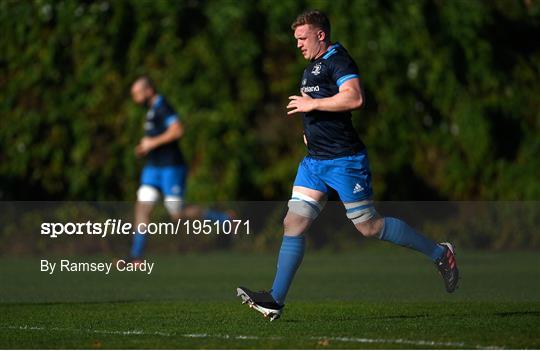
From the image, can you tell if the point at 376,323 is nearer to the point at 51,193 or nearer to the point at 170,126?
the point at 170,126

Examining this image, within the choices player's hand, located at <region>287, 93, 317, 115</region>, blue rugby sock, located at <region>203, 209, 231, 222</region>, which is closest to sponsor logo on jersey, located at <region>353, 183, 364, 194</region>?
player's hand, located at <region>287, 93, 317, 115</region>

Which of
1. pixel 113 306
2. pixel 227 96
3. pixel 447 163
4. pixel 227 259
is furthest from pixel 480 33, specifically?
pixel 113 306

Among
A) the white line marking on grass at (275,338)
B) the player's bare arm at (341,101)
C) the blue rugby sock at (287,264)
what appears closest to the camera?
the white line marking on grass at (275,338)

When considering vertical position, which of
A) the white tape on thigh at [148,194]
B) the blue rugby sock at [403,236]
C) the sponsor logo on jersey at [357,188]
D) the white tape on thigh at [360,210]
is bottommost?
the white tape on thigh at [148,194]

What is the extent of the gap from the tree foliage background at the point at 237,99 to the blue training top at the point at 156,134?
218 cm

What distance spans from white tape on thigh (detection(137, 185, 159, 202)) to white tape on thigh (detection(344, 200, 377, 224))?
5818 mm

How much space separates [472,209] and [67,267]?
564 cm

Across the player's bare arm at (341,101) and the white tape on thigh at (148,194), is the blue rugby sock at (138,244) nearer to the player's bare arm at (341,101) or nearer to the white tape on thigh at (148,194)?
the white tape on thigh at (148,194)

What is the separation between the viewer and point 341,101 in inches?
309

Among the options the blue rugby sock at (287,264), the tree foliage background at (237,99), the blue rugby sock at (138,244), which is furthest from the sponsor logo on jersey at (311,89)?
the tree foliage background at (237,99)

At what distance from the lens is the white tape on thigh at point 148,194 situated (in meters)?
13.7

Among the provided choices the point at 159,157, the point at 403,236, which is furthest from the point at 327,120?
the point at 159,157

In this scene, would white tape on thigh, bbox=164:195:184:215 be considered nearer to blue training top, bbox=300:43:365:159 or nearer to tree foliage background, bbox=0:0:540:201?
tree foliage background, bbox=0:0:540:201

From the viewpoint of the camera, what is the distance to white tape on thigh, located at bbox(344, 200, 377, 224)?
8.18 meters
